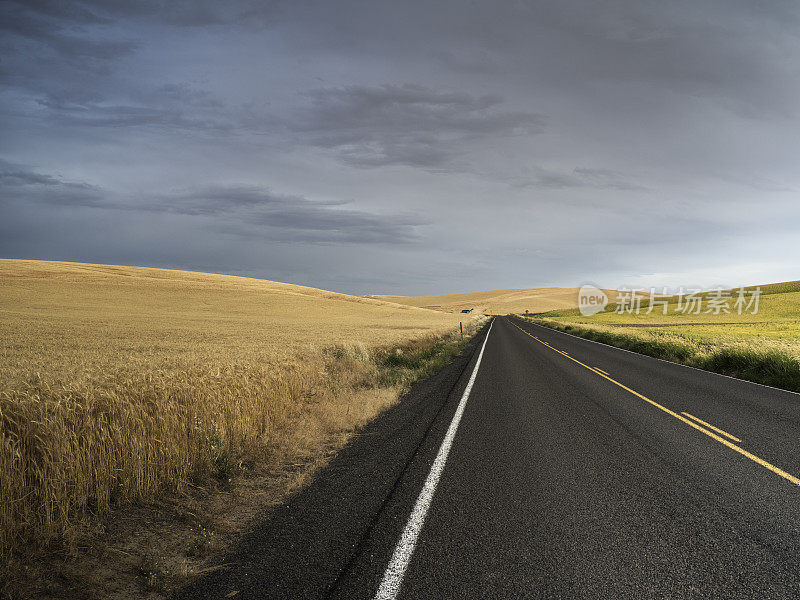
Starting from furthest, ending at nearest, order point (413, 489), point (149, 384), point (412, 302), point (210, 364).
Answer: point (412, 302)
point (210, 364)
point (149, 384)
point (413, 489)

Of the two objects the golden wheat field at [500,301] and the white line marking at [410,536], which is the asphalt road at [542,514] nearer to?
the white line marking at [410,536]

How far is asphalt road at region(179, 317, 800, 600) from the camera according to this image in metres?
3.17

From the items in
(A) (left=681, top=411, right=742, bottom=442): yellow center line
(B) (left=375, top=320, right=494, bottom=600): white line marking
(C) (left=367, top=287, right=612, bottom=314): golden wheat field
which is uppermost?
(C) (left=367, top=287, right=612, bottom=314): golden wheat field

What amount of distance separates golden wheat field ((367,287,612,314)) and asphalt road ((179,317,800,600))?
4633 inches

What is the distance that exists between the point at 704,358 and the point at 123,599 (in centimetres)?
1938

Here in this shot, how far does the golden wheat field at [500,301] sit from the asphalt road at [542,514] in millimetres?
117683

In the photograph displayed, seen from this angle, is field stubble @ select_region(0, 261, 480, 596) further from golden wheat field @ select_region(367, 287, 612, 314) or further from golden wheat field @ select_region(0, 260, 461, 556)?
golden wheat field @ select_region(367, 287, 612, 314)

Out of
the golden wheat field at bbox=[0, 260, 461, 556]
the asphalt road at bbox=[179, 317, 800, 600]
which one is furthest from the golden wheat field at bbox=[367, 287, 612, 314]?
the asphalt road at bbox=[179, 317, 800, 600]

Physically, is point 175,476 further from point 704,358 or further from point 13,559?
point 704,358

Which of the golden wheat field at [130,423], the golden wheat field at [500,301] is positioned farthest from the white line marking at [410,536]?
the golden wheat field at [500,301]

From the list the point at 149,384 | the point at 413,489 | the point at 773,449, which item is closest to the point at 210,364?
the point at 149,384

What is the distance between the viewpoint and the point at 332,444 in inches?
265

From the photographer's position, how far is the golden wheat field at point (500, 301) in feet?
448

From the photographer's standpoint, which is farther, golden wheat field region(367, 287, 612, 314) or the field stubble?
golden wheat field region(367, 287, 612, 314)
